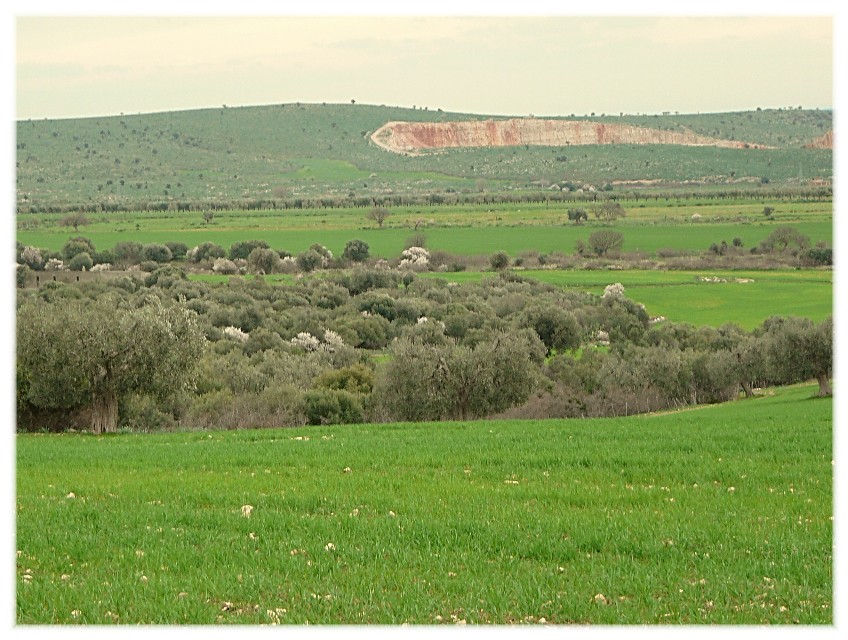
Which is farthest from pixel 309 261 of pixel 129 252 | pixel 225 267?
pixel 129 252

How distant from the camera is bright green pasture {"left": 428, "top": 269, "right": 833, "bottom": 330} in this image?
7262cm

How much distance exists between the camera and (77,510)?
40.4 feet

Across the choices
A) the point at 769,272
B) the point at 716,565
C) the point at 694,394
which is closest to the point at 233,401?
the point at 694,394

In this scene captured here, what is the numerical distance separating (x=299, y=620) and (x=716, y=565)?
4050 mm

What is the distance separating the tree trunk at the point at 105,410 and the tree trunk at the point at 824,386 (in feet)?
86.1

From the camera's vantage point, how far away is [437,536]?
35.6ft

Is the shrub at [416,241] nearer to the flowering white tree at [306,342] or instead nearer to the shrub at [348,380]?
the flowering white tree at [306,342]

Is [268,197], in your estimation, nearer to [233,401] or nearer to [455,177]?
[455,177]

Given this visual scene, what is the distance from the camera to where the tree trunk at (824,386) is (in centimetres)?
3956

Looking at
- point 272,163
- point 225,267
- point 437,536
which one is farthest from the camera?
point 272,163

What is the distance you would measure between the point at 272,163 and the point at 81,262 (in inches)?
3689

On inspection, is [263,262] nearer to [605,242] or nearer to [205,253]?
[205,253]

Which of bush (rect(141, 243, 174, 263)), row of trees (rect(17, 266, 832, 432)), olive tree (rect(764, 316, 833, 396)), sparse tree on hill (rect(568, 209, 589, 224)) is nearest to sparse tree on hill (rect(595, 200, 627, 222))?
sparse tree on hill (rect(568, 209, 589, 224))

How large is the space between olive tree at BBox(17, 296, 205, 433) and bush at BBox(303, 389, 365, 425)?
856 centimetres
